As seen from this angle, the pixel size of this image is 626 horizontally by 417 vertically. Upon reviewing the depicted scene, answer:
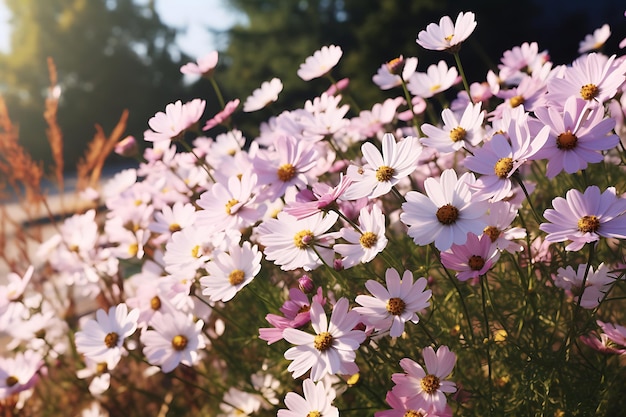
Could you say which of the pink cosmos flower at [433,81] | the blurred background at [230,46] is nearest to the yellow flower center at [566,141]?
the pink cosmos flower at [433,81]

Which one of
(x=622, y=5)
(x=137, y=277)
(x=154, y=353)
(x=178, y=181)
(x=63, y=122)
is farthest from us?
(x=63, y=122)

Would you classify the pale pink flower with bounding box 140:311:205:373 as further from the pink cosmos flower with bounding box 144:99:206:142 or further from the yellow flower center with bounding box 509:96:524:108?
the yellow flower center with bounding box 509:96:524:108

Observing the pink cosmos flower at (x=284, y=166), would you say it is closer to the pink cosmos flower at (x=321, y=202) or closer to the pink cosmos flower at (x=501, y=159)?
the pink cosmos flower at (x=321, y=202)

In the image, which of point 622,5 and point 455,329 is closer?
point 455,329

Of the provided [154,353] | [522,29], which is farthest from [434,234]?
[522,29]

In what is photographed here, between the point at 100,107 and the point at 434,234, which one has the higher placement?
the point at 434,234

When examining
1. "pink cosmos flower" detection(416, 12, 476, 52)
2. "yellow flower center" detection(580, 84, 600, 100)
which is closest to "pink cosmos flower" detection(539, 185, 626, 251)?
"yellow flower center" detection(580, 84, 600, 100)

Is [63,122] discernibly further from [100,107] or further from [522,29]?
[522,29]
